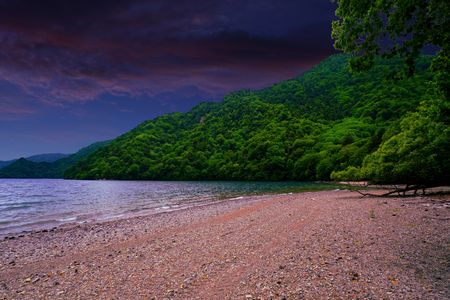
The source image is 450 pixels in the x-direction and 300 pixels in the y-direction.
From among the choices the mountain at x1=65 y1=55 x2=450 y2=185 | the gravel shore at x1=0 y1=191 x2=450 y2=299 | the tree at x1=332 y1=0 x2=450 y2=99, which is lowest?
the gravel shore at x1=0 y1=191 x2=450 y2=299

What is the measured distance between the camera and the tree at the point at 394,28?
10.3 m

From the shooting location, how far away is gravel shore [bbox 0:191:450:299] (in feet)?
26.6

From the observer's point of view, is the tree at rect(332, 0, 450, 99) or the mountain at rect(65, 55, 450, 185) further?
the mountain at rect(65, 55, 450, 185)

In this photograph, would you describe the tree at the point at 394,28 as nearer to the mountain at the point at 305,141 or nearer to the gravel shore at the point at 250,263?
the gravel shore at the point at 250,263

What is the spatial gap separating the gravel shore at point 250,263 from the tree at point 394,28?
7.44 m

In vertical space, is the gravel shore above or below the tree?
below

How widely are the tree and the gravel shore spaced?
7436 millimetres

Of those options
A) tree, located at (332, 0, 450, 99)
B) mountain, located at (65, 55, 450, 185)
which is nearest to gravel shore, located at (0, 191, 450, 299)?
tree, located at (332, 0, 450, 99)

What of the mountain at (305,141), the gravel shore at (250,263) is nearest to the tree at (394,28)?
the gravel shore at (250,263)

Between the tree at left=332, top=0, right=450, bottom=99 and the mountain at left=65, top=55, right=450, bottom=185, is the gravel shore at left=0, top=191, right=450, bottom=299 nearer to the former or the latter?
the tree at left=332, top=0, right=450, bottom=99

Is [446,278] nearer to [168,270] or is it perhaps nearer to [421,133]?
[168,270]

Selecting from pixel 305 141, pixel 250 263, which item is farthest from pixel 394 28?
pixel 305 141

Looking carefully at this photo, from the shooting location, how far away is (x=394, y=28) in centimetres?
1129

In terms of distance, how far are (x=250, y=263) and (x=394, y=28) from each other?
414 inches
